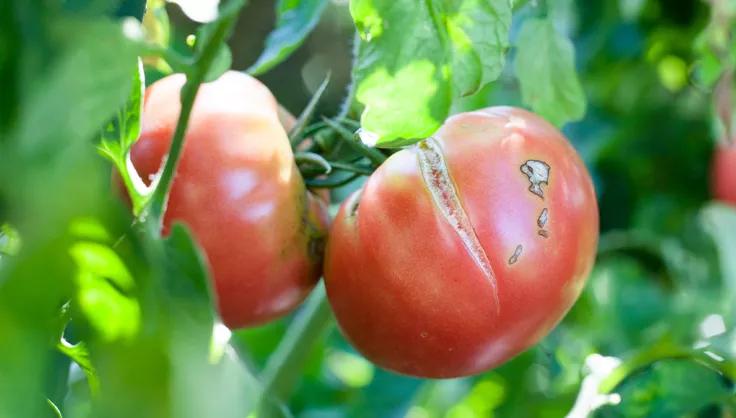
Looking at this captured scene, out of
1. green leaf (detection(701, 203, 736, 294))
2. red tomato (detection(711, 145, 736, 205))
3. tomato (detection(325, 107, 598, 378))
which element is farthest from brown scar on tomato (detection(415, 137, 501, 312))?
red tomato (detection(711, 145, 736, 205))

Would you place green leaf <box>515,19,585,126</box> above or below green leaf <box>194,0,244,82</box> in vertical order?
below

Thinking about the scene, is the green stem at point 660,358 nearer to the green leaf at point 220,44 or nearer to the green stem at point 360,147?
the green stem at point 360,147

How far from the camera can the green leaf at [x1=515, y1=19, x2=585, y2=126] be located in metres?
0.48

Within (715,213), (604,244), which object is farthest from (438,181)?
(604,244)

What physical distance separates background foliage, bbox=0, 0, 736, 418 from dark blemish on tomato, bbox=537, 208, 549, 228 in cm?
6

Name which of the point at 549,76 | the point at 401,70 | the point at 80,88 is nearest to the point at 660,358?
the point at 549,76

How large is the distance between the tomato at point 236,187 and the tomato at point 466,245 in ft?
0.08

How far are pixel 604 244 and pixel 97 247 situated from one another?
2.92 ft

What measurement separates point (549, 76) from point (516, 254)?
0.13 metres

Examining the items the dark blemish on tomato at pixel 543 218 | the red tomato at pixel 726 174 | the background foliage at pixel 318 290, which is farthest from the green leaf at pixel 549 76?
the red tomato at pixel 726 174

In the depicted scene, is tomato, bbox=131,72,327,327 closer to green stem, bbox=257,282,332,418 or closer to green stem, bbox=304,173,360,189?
green stem, bbox=304,173,360,189

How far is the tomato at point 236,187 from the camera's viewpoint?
394mm

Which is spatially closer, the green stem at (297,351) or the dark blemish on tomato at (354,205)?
the dark blemish on tomato at (354,205)

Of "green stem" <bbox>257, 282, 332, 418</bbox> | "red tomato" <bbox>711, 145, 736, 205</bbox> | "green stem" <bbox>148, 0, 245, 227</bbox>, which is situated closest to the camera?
"green stem" <bbox>148, 0, 245, 227</bbox>
